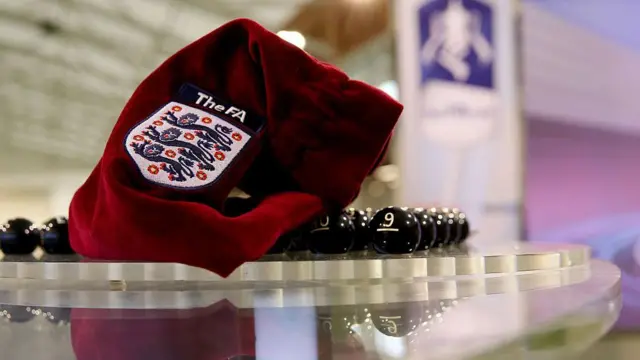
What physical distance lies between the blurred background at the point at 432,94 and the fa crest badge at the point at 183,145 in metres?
0.75

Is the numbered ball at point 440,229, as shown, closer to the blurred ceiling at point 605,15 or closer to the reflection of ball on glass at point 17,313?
the reflection of ball on glass at point 17,313

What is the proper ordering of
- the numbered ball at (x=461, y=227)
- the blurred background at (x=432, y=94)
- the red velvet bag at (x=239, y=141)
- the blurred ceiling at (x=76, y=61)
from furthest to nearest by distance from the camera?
the blurred ceiling at (x=76, y=61), the blurred background at (x=432, y=94), the numbered ball at (x=461, y=227), the red velvet bag at (x=239, y=141)

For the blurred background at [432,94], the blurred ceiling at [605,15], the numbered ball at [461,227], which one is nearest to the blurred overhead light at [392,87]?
the blurred background at [432,94]

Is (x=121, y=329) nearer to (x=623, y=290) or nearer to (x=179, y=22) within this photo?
(x=623, y=290)

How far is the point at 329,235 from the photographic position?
0.44 metres

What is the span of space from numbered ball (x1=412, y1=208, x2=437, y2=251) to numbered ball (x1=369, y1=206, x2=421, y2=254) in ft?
0.08

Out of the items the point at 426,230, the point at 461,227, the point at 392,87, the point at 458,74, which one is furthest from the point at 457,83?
the point at 426,230

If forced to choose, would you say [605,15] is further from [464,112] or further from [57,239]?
[57,239]

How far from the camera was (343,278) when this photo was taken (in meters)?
0.40

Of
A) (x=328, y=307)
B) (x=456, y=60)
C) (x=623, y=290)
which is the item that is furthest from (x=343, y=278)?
(x=456, y=60)

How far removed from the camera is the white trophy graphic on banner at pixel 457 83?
1206 millimetres

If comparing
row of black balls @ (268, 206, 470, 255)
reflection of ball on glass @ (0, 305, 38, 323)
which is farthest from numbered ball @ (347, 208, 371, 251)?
reflection of ball on glass @ (0, 305, 38, 323)

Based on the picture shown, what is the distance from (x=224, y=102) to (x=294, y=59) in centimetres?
5

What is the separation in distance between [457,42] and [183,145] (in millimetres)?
913
